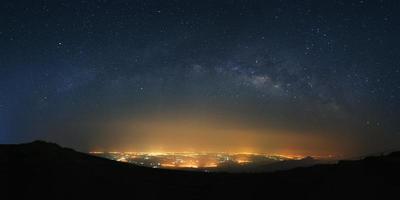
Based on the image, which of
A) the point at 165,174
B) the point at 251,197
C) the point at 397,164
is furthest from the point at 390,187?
the point at 165,174

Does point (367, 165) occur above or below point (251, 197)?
above

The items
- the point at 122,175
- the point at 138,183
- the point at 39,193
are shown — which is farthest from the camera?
the point at 122,175

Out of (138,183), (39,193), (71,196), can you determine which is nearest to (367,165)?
(138,183)

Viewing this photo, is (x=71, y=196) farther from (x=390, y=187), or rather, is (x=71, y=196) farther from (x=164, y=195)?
(x=390, y=187)

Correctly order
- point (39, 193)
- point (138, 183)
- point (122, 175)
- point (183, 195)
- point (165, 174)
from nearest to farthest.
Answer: point (39, 193)
point (183, 195)
point (138, 183)
point (122, 175)
point (165, 174)

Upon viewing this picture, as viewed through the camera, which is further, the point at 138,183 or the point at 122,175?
the point at 122,175

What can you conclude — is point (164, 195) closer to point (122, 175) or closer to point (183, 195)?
point (183, 195)
